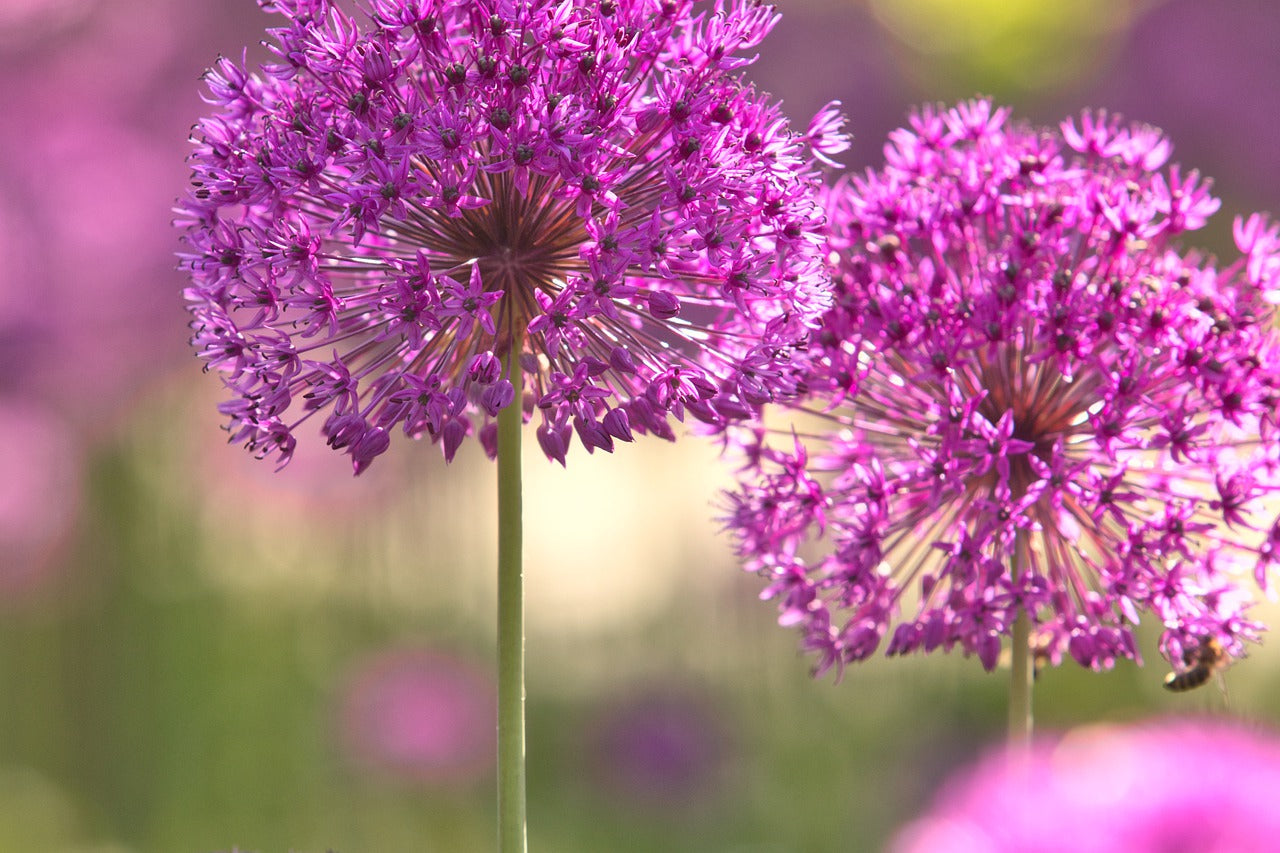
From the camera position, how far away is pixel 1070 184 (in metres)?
2.34

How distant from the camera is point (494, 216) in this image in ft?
6.31

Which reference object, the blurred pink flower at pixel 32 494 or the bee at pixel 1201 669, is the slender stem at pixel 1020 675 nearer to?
the bee at pixel 1201 669

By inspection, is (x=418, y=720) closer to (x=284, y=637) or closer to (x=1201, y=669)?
(x=284, y=637)

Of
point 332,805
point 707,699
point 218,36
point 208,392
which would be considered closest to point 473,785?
point 332,805

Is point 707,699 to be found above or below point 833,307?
below

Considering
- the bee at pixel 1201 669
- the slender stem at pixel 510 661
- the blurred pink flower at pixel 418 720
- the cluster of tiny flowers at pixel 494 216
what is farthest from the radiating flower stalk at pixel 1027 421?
the blurred pink flower at pixel 418 720

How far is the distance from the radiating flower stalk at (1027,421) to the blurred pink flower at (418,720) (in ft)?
10.2

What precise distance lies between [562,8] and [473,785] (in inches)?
152

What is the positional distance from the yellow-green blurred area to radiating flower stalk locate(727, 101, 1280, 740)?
8.75 feet

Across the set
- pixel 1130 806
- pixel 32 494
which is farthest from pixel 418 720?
pixel 1130 806

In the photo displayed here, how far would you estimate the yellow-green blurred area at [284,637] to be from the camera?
191 inches

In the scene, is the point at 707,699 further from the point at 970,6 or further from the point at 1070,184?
the point at 970,6

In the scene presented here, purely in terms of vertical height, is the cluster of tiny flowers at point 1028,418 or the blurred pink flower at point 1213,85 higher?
the blurred pink flower at point 1213,85

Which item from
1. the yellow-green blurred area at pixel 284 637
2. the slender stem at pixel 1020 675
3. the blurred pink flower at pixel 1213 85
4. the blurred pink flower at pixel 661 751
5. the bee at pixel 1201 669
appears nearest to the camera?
the slender stem at pixel 1020 675
